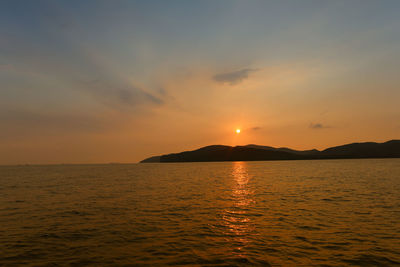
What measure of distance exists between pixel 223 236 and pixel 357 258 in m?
9.34

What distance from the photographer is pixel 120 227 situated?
74.5 ft

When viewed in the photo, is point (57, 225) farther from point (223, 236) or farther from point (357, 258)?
point (357, 258)

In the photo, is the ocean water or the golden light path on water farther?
the golden light path on water

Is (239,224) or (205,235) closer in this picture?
(205,235)

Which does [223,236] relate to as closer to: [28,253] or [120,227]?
[120,227]

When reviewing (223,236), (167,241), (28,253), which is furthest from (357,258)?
(28,253)

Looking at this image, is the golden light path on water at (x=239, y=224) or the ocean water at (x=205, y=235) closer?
the ocean water at (x=205, y=235)

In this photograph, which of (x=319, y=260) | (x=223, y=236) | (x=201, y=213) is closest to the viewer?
(x=319, y=260)

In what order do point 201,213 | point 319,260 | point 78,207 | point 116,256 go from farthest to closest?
1. point 78,207
2. point 201,213
3. point 116,256
4. point 319,260

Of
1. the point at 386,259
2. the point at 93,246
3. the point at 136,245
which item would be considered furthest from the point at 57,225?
the point at 386,259

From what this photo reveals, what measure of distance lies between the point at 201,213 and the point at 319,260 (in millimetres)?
15797

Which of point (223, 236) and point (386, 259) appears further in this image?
point (223, 236)

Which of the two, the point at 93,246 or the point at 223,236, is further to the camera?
the point at 223,236

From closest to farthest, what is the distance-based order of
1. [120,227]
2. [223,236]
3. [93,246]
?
[93,246], [223,236], [120,227]
